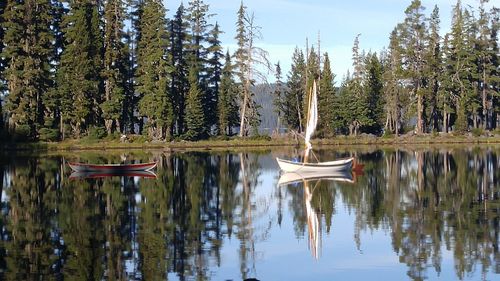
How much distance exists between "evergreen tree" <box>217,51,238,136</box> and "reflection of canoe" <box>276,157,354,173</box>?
134 feet

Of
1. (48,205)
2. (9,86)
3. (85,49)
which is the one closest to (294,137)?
(85,49)

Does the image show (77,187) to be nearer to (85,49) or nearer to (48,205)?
(48,205)

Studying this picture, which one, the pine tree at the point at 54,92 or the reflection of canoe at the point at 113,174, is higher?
the pine tree at the point at 54,92

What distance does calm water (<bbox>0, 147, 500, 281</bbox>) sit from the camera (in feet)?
54.6

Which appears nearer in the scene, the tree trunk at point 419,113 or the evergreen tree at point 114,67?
the evergreen tree at point 114,67

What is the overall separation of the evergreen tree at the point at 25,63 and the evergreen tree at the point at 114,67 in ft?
22.1

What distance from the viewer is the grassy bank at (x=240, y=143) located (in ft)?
238

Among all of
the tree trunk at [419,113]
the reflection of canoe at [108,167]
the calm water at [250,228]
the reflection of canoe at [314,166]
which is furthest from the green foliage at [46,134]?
the tree trunk at [419,113]

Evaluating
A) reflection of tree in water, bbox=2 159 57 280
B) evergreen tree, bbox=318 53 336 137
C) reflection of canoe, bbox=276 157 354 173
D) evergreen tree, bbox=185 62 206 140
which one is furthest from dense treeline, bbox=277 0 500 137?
reflection of tree in water, bbox=2 159 57 280

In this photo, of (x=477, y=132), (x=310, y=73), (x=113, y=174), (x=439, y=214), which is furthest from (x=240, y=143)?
(x=439, y=214)

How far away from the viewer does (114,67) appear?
266ft

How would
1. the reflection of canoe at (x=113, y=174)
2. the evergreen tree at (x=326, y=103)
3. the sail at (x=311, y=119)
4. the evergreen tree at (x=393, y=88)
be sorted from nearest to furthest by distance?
1. the reflection of canoe at (x=113, y=174)
2. the sail at (x=311, y=119)
3. the evergreen tree at (x=326, y=103)
4. the evergreen tree at (x=393, y=88)

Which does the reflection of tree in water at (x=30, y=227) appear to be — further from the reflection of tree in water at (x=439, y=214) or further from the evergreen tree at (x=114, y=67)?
the evergreen tree at (x=114, y=67)

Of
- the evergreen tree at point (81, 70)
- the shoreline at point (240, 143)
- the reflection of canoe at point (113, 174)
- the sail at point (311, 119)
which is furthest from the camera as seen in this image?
the evergreen tree at point (81, 70)
